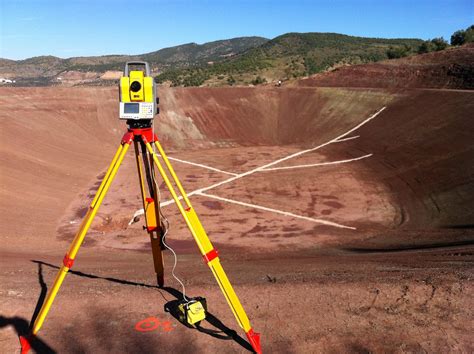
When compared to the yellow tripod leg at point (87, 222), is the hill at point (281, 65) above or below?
above

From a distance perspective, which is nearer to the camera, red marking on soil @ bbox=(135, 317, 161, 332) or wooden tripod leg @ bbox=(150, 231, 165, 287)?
red marking on soil @ bbox=(135, 317, 161, 332)

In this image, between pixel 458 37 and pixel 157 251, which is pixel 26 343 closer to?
pixel 157 251

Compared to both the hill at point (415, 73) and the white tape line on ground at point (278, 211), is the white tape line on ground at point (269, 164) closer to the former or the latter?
the white tape line on ground at point (278, 211)

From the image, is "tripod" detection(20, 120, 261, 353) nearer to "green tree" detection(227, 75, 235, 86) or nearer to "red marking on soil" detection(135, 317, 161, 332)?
"red marking on soil" detection(135, 317, 161, 332)

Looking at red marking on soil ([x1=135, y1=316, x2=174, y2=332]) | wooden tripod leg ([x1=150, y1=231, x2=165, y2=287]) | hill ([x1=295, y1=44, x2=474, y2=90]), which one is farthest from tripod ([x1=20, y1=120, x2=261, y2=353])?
hill ([x1=295, y1=44, x2=474, y2=90])

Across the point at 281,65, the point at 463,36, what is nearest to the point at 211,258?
the point at 463,36

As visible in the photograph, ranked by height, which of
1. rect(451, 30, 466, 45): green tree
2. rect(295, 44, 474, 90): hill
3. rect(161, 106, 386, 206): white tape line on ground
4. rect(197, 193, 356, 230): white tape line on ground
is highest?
rect(451, 30, 466, 45): green tree

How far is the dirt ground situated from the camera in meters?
7.04

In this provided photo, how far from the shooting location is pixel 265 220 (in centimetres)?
1912

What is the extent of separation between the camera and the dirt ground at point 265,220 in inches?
277

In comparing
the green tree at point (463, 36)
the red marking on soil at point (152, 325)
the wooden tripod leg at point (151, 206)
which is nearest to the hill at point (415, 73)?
the green tree at point (463, 36)

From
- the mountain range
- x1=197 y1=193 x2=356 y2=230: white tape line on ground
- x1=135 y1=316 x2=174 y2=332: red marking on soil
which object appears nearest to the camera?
x1=135 y1=316 x2=174 y2=332: red marking on soil

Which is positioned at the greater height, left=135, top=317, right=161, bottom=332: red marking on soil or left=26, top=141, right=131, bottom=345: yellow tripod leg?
left=26, top=141, right=131, bottom=345: yellow tripod leg

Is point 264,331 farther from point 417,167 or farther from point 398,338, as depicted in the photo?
point 417,167
